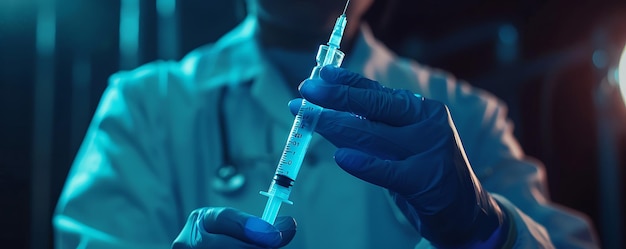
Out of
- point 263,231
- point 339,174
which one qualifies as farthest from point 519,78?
point 263,231

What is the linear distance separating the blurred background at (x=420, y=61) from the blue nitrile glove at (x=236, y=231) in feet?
1.82

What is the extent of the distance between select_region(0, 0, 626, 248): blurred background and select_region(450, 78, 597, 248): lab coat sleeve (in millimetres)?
302

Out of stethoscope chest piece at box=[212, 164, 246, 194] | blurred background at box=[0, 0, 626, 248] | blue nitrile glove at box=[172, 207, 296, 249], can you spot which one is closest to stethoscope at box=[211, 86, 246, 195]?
stethoscope chest piece at box=[212, 164, 246, 194]

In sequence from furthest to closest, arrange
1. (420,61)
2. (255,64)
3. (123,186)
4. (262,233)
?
1. (420,61)
2. (255,64)
3. (123,186)
4. (262,233)

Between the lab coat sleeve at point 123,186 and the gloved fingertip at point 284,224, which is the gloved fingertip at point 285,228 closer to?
the gloved fingertip at point 284,224

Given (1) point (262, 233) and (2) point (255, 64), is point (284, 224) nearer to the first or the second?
(1) point (262, 233)

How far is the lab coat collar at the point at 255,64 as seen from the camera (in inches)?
35.4

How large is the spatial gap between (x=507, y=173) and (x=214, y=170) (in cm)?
46

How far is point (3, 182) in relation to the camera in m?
1.03

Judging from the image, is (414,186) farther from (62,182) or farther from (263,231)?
(62,182)

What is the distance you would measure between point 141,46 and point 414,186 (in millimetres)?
675

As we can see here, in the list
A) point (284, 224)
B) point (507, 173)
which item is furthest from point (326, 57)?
point (507, 173)

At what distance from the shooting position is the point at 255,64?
95 centimetres

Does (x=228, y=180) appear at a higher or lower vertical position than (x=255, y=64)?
lower
